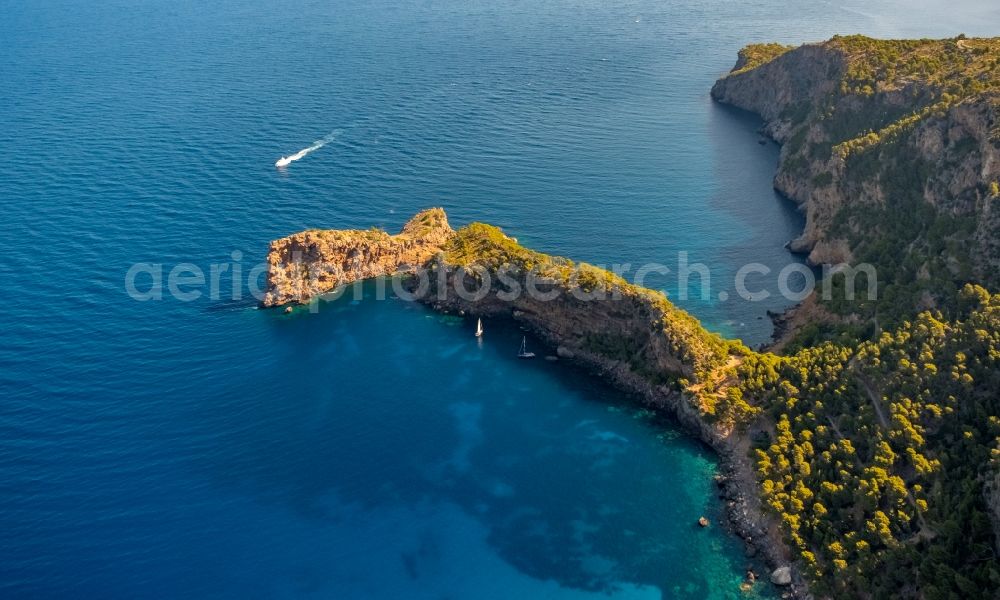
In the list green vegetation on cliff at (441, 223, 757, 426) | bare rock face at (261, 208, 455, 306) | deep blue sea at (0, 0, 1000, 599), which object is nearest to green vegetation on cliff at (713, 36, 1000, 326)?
deep blue sea at (0, 0, 1000, 599)

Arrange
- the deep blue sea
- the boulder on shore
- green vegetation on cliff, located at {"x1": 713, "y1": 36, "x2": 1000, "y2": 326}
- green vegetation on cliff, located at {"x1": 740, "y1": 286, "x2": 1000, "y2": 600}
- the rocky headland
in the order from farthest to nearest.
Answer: green vegetation on cliff, located at {"x1": 713, "y1": 36, "x2": 1000, "y2": 326} < the deep blue sea < the boulder on shore < the rocky headland < green vegetation on cliff, located at {"x1": 740, "y1": 286, "x2": 1000, "y2": 600}

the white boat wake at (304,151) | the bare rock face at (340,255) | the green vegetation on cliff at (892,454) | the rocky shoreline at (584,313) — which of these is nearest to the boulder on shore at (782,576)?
the rocky shoreline at (584,313)

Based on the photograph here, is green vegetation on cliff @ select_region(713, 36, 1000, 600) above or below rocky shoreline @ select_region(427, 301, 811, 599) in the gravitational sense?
above

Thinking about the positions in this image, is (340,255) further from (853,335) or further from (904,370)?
(904,370)

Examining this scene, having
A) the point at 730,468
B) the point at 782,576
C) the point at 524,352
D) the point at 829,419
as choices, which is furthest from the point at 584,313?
the point at 782,576

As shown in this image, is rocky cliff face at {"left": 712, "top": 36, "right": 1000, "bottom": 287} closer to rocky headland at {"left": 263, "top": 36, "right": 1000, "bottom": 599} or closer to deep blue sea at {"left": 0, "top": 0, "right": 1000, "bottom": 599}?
rocky headland at {"left": 263, "top": 36, "right": 1000, "bottom": 599}

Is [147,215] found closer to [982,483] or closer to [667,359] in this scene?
[667,359]

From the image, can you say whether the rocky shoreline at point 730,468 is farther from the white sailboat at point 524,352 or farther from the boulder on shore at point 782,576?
the white sailboat at point 524,352
